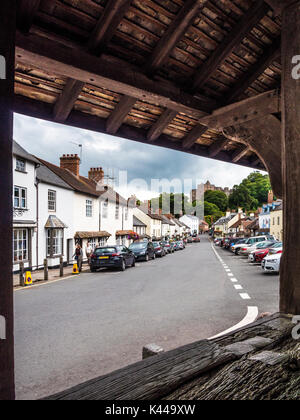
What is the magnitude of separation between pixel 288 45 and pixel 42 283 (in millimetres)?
12893

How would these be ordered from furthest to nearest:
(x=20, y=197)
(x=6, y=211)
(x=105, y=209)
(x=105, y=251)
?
(x=105, y=209), (x=105, y=251), (x=20, y=197), (x=6, y=211)

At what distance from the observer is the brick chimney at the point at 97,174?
32531 mm

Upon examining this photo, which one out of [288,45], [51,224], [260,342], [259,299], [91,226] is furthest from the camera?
[91,226]

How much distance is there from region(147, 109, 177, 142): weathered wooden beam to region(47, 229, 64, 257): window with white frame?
53.0ft

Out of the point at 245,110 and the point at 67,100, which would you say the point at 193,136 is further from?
the point at 67,100

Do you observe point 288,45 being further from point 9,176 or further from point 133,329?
point 133,329

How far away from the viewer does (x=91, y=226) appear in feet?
84.7

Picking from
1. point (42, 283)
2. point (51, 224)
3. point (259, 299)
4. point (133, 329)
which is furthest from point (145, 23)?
point (51, 224)

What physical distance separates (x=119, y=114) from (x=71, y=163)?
82.5 feet

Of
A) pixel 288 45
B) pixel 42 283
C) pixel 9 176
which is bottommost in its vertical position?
pixel 42 283

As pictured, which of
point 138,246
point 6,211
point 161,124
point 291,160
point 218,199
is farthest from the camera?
point 218,199

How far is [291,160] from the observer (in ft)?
9.13

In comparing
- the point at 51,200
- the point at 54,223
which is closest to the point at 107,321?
the point at 54,223

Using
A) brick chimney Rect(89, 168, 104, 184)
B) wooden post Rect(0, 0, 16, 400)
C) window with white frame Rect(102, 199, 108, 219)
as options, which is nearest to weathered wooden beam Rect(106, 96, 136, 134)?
wooden post Rect(0, 0, 16, 400)
